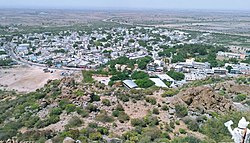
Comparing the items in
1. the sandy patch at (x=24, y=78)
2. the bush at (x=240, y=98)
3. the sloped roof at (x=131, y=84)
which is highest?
the bush at (x=240, y=98)

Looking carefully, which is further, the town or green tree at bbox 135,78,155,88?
the town

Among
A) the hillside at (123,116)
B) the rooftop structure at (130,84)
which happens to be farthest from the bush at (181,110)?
the rooftop structure at (130,84)

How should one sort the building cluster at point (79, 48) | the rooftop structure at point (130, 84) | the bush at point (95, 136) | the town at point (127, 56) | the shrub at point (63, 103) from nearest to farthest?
the bush at point (95, 136), the shrub at point (63, 103), the rooftop structure at point (130, 84), the town at point (127, 56), the building cluster at point (79, 48)

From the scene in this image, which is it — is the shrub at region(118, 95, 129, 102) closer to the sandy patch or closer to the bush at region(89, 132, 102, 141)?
the bush at region(89, 132, 102, 141)

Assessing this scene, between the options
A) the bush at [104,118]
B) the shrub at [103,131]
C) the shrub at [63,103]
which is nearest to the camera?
the shrub at [103,131]

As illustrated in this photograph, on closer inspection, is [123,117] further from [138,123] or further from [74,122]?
[74,122]

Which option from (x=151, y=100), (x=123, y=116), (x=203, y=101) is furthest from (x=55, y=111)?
(x=203, y=101)

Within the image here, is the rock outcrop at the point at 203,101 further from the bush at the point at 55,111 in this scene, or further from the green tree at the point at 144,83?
the green tree at the point at 144,83

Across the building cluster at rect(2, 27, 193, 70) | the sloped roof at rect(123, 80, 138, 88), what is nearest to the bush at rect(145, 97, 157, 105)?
the sloped roof at rect(123, 80, 138, 88)

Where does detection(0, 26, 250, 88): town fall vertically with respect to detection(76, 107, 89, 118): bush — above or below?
below
